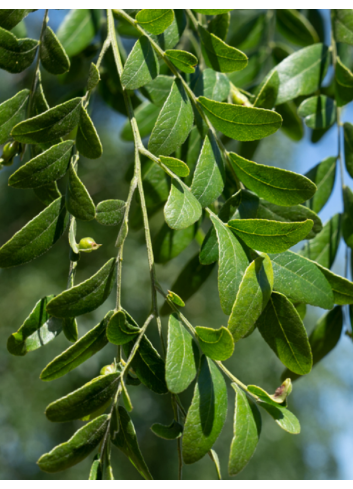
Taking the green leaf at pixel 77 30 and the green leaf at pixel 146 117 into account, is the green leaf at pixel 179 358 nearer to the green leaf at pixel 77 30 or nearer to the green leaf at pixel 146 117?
the green leaf at pixel 146 117

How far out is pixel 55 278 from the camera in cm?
374

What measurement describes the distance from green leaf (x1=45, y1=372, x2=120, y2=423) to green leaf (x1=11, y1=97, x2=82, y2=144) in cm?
24

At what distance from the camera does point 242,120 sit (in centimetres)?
43

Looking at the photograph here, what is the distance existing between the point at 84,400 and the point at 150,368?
7 centimetres

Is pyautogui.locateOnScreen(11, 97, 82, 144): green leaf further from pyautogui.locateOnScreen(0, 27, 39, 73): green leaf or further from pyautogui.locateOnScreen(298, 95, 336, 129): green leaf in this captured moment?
pyautogui.locateOnScreen(298, 95, 336, 129): green leaf

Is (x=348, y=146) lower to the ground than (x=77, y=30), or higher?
lower

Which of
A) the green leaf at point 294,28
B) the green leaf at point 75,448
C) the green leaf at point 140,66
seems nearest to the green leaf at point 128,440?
the green leaf at point 75,448

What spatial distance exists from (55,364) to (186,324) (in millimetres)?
129

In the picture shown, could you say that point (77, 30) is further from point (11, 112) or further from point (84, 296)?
point (84, 296)

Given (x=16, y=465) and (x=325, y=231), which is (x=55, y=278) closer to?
(x=16, y=465)

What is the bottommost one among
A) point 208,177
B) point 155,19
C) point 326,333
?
point 326,333

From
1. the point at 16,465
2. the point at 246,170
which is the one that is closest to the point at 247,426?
the point at 246,170

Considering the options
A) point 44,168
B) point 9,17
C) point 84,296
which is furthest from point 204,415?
point 9,17

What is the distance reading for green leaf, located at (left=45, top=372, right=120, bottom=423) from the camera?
1.19 feet
